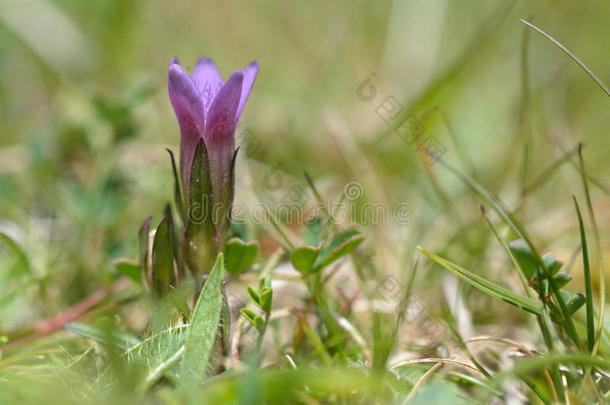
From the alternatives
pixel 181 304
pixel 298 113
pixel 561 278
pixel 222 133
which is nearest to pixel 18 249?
pixel 181 304

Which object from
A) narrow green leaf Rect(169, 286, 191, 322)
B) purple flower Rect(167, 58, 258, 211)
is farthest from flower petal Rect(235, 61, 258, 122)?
narrow green leaf Rect(169, 286, 191, 322)

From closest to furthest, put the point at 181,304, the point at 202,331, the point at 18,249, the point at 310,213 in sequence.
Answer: the point at 202,331 < the point at 181,304 < the point at 18,249 < the point at 310,213

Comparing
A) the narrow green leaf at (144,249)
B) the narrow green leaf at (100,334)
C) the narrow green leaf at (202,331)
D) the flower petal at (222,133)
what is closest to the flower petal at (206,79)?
the flower petal at (222,133)

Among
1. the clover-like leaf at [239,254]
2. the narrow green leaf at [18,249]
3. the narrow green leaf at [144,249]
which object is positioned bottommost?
the clover-like leaf at [239,254]

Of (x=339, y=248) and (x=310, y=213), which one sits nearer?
(x=339, y=248)

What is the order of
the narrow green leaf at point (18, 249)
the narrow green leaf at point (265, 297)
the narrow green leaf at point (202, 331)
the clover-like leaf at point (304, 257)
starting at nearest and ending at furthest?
the narrow green leaf at point (202, 331)
the narrow green leaf at point (265, 297)
the clover-like leaf at point (304, 257)
the narrow green leaf at point (18, 249)

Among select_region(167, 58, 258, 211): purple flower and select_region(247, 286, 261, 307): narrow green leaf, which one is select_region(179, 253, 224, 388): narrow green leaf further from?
select_region(167, 58, 258, 211): purple flower

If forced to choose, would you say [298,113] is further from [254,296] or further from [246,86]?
[254,296]

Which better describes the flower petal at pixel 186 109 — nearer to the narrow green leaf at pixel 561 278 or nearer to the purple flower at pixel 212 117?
the purple flower at pixel 212 117

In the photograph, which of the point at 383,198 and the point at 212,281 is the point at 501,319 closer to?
the point at 383,198
